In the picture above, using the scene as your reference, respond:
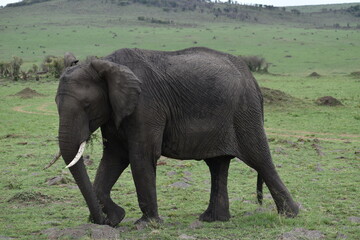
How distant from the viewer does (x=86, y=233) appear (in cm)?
696

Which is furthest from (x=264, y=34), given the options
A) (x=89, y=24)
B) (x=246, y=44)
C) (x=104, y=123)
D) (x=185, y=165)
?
(x=104, y=123)

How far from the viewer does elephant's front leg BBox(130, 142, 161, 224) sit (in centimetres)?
→ 732

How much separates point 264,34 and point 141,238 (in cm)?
7786

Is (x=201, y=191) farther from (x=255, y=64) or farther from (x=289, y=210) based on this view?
(x=255, y=64)

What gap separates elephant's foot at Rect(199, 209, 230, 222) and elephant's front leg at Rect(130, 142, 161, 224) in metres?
0.88

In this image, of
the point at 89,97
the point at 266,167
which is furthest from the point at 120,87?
the point at 266,167

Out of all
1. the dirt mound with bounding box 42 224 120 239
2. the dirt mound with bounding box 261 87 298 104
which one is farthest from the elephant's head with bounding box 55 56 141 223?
the dirt mound with bounding box 261 87 298 104

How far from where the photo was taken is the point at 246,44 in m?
70.4

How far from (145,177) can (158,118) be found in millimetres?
782

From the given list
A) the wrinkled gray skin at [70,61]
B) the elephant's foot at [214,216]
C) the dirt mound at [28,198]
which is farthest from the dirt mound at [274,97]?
the wrinkled gray skin at [70,61]

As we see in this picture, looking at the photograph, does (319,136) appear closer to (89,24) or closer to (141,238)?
(141,238)

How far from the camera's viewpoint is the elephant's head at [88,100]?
689 cm

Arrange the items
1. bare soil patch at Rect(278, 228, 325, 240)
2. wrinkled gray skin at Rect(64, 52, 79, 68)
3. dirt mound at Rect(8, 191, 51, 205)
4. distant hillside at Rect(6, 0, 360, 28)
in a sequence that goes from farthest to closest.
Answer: distant hillside at Rect(6, 0, 360, 28)
dirt mound at Rect(8, 191, 51, 205)
wrinkled gray skin at Rect(64, 52, 79, 68)
bare soil patch at Rect(278, 228, 325, 240)

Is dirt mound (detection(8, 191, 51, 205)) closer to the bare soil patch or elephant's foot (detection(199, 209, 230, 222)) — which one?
elephant's foot (detection(199, 209, 230, 222))
